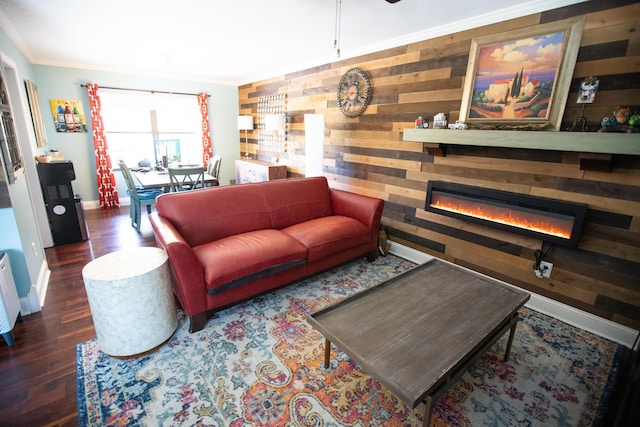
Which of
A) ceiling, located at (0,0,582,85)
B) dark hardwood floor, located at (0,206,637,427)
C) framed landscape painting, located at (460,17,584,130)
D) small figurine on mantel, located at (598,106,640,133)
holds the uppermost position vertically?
ceiling, located at (0,0,582,85)

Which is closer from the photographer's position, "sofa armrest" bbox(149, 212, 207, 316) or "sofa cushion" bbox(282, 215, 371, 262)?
"sofa armrest" bbox(149, 212, 207, 316)

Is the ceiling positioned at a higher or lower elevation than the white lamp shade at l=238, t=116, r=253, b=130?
higher

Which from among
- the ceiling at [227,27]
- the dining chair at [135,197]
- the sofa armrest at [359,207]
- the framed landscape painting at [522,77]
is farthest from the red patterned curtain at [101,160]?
the framed landscape painting at [522,77]

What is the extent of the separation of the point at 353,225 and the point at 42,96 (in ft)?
16.9

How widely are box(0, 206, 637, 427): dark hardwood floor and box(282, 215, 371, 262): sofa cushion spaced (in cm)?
172

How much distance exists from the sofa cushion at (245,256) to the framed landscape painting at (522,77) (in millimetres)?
1999

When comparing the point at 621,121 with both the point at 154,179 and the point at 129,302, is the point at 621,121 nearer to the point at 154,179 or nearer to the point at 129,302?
the point at 129,302

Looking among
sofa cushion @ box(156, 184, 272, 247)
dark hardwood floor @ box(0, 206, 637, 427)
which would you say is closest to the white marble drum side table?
dark hardwood floor @ box(0, 206, 637, 427)

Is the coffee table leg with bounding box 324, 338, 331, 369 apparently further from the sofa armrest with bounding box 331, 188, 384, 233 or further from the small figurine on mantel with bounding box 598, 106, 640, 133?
the small figurine on mantel with bounding box 598, 106, 640, 133

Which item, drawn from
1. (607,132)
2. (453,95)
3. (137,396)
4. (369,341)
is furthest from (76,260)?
(607,132)

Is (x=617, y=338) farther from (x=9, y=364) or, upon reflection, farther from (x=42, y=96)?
(x=42, y=96)

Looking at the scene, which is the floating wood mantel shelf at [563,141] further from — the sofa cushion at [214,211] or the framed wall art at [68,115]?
the framed wall art at [68,115]

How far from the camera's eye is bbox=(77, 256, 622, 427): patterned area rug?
1498mm

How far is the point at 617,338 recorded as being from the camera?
6.89 feet
